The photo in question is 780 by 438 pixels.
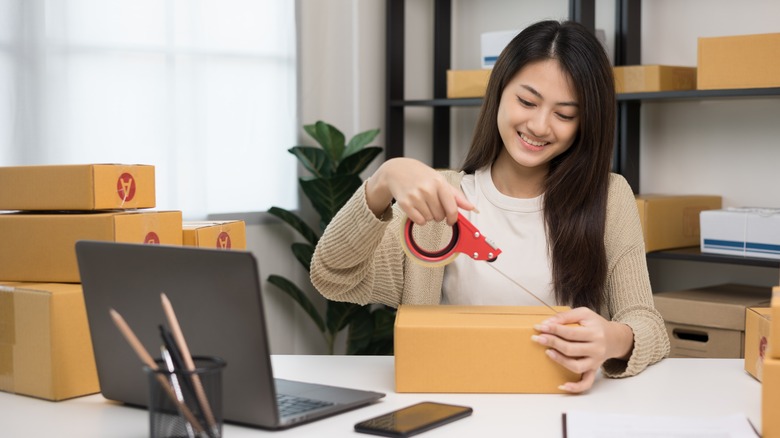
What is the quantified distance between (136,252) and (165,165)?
1837mm

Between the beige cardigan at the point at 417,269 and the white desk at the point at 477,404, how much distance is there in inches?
2.6

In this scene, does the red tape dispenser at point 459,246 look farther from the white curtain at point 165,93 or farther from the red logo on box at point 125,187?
the white curtain at point 165,93

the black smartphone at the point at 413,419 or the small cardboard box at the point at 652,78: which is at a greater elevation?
the small cardboard box at the point at 652,78

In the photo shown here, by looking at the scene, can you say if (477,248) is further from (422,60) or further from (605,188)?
(422,60)

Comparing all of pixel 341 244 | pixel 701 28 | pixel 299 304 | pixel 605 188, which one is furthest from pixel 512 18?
pixel 341 244

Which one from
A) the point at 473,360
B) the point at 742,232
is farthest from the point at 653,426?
the point at 742,232

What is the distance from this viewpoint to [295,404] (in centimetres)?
124

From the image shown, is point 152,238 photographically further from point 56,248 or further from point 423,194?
point 423,194

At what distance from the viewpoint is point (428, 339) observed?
1361 millimetres

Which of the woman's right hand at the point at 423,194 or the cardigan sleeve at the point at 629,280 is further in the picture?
the cardigan sleeve at the point at 629,280

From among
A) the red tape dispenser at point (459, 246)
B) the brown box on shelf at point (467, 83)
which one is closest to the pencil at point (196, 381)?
the red tape dispenser at point (459, 246)

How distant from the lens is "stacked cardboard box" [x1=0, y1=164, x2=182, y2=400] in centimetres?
137

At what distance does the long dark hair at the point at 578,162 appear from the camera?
1.81m

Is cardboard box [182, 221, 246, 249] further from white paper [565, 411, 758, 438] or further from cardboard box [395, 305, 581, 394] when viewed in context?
white paper [565, 411, 758, 438]
